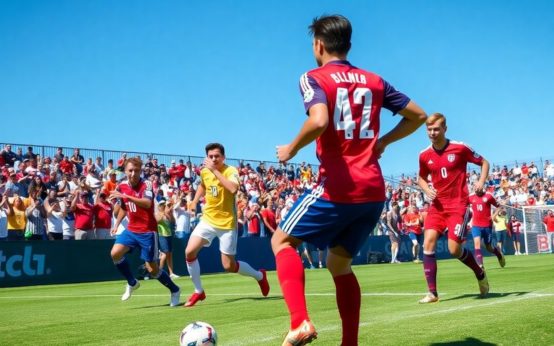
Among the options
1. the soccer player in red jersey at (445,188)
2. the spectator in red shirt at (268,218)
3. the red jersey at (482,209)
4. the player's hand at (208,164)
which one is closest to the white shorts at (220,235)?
the player's hand at (208,164)

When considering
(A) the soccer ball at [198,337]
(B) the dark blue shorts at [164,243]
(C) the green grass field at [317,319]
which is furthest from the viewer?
(B) the dark blue shorts at [164,243]

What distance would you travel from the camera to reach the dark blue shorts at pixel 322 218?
4.69 metres

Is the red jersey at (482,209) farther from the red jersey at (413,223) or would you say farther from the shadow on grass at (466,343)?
the shadow on grass at (466,343)

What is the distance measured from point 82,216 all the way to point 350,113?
18271 mm

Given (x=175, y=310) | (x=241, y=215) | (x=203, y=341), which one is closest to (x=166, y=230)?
(x=241, y=215)

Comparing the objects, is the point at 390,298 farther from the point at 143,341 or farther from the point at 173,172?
the point at 173,172

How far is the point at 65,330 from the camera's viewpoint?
777 centimetres

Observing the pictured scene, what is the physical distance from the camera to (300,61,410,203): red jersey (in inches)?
183

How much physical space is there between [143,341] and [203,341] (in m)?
1.52

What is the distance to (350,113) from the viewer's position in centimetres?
475

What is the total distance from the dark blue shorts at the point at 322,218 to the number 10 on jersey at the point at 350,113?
46 cm

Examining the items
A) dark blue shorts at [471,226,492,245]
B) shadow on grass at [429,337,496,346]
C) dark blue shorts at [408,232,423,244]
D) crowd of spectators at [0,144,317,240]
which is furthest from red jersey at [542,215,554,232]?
shadow on grass at [429,337,496,346]

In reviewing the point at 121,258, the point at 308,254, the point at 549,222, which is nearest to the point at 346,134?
the point at 121,258

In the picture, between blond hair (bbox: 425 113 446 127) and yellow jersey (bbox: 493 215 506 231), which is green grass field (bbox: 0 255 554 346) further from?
yellow jersey (bbox: 493 215 506 231)
